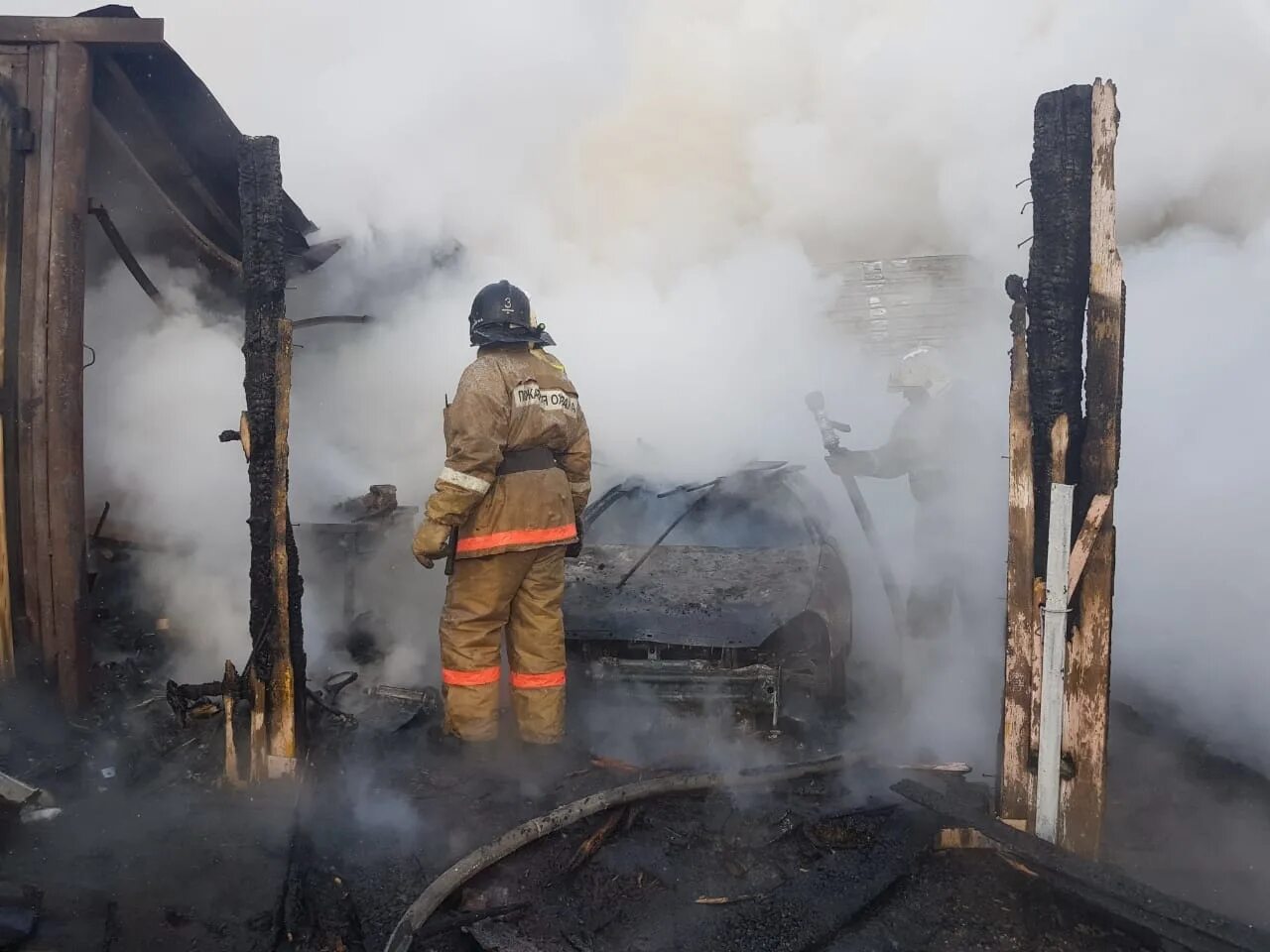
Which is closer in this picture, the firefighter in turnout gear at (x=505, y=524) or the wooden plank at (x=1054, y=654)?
the wooden plank at (x=1054, y=654)

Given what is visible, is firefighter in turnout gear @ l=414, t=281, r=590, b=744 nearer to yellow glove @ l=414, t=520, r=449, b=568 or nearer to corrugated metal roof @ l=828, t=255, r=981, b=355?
yellow glove @ l=414, t=520, r=449, b=568

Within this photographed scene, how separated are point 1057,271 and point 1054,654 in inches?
52.3

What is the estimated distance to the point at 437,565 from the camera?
6012 mm

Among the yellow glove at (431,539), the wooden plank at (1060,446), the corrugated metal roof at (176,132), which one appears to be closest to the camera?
the wooden plank at (1060,446)

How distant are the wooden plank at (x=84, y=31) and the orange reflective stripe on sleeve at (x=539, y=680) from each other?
3.67 meters

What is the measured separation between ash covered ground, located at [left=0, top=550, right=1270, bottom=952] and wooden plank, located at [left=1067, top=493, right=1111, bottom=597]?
3.39 ft

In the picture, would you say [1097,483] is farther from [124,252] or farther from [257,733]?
[124,252]

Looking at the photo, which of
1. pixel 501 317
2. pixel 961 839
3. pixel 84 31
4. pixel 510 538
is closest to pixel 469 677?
pixel 510 538

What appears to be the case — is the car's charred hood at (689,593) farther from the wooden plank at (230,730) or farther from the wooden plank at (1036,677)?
the wooden plank at (230,730)

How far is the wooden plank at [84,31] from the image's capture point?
424cm

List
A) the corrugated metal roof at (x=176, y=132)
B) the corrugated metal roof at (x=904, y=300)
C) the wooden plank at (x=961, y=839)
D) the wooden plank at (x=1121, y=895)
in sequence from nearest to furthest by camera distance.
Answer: the wooden plank at (x=1121, y=895) → the wooden plank at (x=961, y=839) → the corrugated metal roof at (x=176, y=132) → the corrugated metal roof at (x=904, y=300)

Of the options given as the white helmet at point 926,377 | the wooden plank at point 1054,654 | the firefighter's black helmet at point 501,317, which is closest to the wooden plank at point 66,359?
the firefighter's black helmet at point 501,317

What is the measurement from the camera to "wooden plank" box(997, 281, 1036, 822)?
310cm

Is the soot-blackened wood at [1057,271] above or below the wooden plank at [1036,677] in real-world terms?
above
